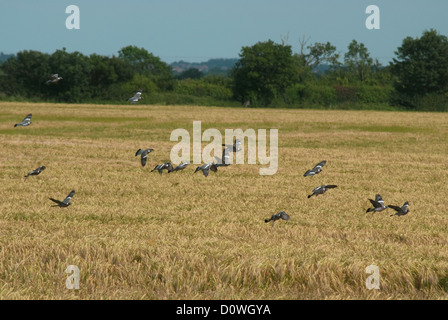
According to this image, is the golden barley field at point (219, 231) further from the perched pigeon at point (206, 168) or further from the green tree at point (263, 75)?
the green tree at point (263, 75)

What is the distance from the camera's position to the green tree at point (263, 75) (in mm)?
92250

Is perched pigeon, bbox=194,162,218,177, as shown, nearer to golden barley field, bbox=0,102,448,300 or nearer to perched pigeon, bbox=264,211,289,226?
golden barley field, bbox=0,102,448,300

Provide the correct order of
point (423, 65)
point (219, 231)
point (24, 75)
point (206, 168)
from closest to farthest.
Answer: point (219, 231), point (206, 168), point (24, 75), point (423, 65)

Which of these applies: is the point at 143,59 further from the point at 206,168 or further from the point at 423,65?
the point at 206,168

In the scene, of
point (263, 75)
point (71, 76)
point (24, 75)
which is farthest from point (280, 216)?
point (263, 75)

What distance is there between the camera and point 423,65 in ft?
293

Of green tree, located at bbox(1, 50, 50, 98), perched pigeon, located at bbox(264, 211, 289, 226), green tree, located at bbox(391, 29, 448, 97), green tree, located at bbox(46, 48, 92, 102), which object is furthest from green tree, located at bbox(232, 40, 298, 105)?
perched pigeon, located at bbox(264, 211, 289, 226)

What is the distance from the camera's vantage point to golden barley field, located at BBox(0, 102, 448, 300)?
19.2 feet

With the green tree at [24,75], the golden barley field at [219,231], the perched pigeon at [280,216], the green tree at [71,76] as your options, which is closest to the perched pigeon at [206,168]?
the golden barley field at [219,231]

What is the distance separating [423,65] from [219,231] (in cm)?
8719

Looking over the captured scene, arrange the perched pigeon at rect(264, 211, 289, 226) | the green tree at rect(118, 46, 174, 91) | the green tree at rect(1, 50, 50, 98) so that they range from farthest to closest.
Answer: the green tree at rect(118, 46, 174, 91)
the green tree at rect(1, 50, 50, 98)
the perched pigeon at rect(264, 211, 289, 226)

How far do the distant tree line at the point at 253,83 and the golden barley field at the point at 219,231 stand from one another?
61.3 meters
